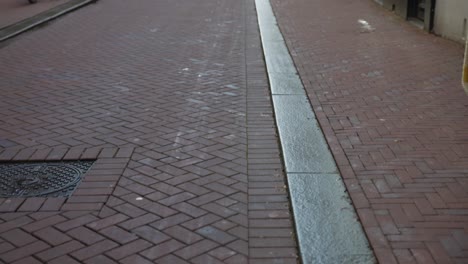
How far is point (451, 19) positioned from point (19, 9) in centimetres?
1128

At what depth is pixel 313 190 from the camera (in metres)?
4.49

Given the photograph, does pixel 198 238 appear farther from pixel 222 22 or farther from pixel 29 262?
pixel 222 22

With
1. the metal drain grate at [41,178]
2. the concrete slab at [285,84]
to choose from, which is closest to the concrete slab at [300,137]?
the concrete slab at [285,84]

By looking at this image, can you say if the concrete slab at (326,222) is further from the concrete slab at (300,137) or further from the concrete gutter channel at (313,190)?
the concrete slab at (300,137)

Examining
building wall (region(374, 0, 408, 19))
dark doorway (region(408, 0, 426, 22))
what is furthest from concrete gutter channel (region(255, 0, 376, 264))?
building wall (region(374, 0, 408, 19))

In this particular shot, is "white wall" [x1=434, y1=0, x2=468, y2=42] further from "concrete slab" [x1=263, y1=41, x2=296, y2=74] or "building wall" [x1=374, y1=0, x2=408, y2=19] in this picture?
"concrete slab" [x1=263, y1=41, x2=296, y2=74]

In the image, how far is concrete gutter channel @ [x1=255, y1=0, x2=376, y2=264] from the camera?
3.68 meters

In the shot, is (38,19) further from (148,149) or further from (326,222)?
(326,222)

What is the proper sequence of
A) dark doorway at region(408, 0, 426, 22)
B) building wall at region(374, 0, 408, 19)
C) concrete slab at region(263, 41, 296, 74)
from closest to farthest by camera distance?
1. concrete slab at region(263, 41, 296, 74)
2. dark doorway at region(408, 0, 426, 22)
3. building wall at region(374, 0, 408, 19)

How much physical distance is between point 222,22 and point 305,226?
379 inches

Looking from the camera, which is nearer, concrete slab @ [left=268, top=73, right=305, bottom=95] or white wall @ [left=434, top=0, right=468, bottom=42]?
concrete slab @ [left=268, top=73, right=305, bottom=95]

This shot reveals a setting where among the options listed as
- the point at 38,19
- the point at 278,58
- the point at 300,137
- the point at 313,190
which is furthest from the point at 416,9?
the point at 313,190

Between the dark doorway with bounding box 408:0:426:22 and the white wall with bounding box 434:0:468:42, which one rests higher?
the white wall with bounding box 434:0:468:42

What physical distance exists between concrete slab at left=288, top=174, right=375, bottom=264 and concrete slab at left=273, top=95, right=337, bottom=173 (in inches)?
8.0
